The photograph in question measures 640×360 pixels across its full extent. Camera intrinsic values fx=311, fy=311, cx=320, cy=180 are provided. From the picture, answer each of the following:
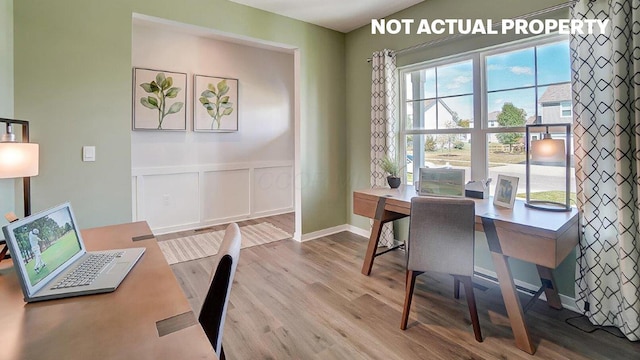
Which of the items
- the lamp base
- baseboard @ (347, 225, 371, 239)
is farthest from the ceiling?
baseboard @ (347, 225, 371, 239)

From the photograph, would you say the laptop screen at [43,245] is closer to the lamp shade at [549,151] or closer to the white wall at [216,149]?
the lamp shade at [549,151]

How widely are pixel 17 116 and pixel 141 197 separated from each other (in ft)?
6.33

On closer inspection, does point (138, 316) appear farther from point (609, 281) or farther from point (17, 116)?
point (609, 281)

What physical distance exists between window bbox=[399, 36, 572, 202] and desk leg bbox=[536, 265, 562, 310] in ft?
2.05

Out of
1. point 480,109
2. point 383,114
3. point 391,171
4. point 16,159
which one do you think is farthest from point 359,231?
point 16,159

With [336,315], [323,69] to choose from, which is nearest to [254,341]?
[336,315]

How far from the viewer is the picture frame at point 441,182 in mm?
2541

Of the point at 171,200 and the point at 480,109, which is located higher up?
the point at 480,109

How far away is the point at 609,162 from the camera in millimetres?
1980

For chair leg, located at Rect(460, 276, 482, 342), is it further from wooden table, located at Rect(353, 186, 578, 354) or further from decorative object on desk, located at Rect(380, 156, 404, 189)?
decorative object on desk, located at Rect(380, 156, 404, 189)

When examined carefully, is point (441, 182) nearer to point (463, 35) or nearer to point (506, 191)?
point (506, 191)

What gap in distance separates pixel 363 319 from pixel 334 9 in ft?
9.95

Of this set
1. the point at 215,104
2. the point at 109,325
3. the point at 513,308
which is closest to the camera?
the point at 109,325

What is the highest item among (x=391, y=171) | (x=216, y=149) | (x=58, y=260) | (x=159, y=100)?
(x=159, y=100)
